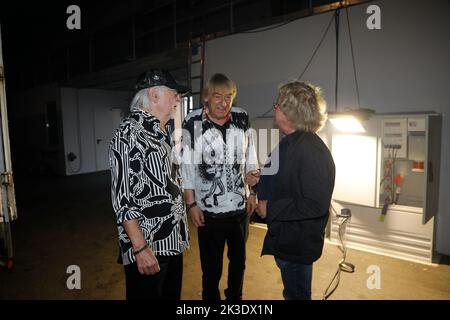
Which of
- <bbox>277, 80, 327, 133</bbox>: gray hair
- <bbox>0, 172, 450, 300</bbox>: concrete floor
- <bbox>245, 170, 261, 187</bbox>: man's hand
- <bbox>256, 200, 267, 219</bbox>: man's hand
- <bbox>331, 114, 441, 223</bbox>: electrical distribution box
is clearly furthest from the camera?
<bbox>331, 114, 441, 223</bbox>: electrical distribution box

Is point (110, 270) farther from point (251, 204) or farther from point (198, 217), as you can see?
point (251, 204)

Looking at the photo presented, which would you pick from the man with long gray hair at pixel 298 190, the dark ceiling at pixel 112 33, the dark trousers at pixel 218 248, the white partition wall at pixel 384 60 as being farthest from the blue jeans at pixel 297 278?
the dark ceiling at pixel 112 33

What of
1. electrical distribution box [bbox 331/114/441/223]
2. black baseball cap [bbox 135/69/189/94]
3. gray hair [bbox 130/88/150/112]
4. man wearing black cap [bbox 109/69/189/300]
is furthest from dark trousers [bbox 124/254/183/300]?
electrical distribution box [bbox 331/114/441/223]

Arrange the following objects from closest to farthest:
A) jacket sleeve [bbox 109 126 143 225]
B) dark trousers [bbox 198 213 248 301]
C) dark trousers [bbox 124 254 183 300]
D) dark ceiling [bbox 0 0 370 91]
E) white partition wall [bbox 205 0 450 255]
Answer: jacket sleeve [bbox 109 126 143 225], dark trousers [bbox 124 254 183 300], dark trousers [bbox 198 213 248 301], white partition wall [bbox 205 0 450 255], dark ceiling [bbox 0 0 370 91]

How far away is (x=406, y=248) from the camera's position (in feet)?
A: 11.9

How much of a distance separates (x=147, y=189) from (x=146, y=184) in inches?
1.1

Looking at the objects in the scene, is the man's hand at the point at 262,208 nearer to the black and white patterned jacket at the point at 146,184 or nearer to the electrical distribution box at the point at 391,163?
the black and white patterned jacket at the point at 146,184

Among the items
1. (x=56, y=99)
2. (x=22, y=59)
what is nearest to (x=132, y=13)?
(x=56, y=99)

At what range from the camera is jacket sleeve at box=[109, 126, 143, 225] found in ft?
4.83

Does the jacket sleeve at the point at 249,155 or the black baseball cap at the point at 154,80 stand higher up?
the black baseball cap at the point at 154,80

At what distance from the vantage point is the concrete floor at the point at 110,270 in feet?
9.65

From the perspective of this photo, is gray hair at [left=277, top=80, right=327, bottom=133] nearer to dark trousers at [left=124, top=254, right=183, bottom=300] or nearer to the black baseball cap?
the black baseball cap

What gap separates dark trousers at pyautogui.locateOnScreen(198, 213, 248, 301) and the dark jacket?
0.53 m

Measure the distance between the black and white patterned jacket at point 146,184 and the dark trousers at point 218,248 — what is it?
534 mm
